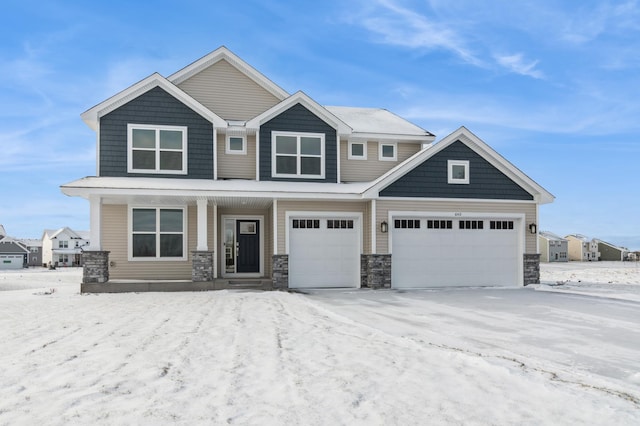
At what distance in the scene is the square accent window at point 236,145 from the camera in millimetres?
16219

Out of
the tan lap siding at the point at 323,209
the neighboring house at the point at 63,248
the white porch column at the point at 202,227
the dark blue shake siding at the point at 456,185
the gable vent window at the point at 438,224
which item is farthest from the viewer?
the neighboring house at the point at 63,248

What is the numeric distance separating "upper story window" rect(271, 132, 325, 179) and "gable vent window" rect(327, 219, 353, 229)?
74.8 inches

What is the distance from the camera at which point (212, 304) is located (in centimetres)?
1071

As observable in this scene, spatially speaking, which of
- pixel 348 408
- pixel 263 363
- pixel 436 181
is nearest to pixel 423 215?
pixel 436 181

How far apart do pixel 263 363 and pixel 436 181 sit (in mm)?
11733

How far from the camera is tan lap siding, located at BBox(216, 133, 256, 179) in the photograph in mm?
16094

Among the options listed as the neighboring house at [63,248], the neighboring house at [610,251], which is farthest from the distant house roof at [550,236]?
the neighboring house at [63,248]

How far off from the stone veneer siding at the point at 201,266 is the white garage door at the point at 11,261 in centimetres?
5426

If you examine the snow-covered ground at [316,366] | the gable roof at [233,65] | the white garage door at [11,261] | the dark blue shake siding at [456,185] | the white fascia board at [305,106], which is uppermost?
the gable roof at [233,65]

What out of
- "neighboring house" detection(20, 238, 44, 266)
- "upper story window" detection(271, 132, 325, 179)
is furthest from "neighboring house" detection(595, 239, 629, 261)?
"neighboring house" detection(20, 238, 44, 266)

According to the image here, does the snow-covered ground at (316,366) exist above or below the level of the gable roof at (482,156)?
below

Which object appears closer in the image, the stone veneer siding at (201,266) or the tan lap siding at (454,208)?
the stone veneer siding at (201,266)

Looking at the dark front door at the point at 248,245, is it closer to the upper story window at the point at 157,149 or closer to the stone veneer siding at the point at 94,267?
the upper story window at the point at 157,149

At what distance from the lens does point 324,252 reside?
1530cm
